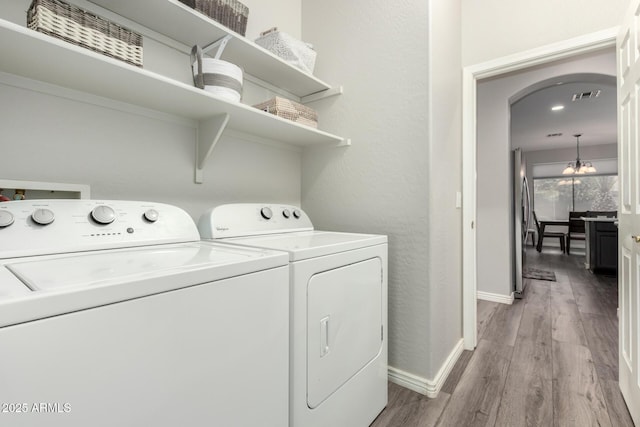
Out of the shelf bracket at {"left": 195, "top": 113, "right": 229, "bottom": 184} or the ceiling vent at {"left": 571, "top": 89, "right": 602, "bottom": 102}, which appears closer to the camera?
the shelf bracket at {"left": 195, "top": 113, "right": 229, "bottom": 184}

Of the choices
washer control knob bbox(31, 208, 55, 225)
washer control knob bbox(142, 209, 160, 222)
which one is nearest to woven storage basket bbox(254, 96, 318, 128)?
washer control knob bbox(142, 209, 160, 222)

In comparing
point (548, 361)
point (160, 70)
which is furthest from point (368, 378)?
point (160, 70)

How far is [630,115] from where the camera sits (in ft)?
4.69

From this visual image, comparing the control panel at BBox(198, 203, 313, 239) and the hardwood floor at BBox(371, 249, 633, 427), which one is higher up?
the control panel at BBox(198, 203, 313, 239)

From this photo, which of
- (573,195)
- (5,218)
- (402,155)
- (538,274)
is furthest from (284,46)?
(573,195)

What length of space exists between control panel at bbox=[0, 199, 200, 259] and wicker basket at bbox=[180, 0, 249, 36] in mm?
871

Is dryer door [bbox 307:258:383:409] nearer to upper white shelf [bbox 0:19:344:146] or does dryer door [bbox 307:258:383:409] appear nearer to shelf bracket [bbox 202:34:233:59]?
upper white shelf [bbox 0:19:344:146]

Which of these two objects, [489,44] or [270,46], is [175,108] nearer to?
[270,46]

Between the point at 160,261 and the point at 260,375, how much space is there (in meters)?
0.42

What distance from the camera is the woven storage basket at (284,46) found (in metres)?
1.64

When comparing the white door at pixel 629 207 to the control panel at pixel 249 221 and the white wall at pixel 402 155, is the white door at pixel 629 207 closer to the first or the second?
the white wall at pixel 402 155

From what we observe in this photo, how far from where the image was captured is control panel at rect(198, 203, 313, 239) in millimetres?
1358

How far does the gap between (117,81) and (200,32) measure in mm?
487

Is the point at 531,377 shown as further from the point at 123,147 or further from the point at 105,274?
the point at 123,147
